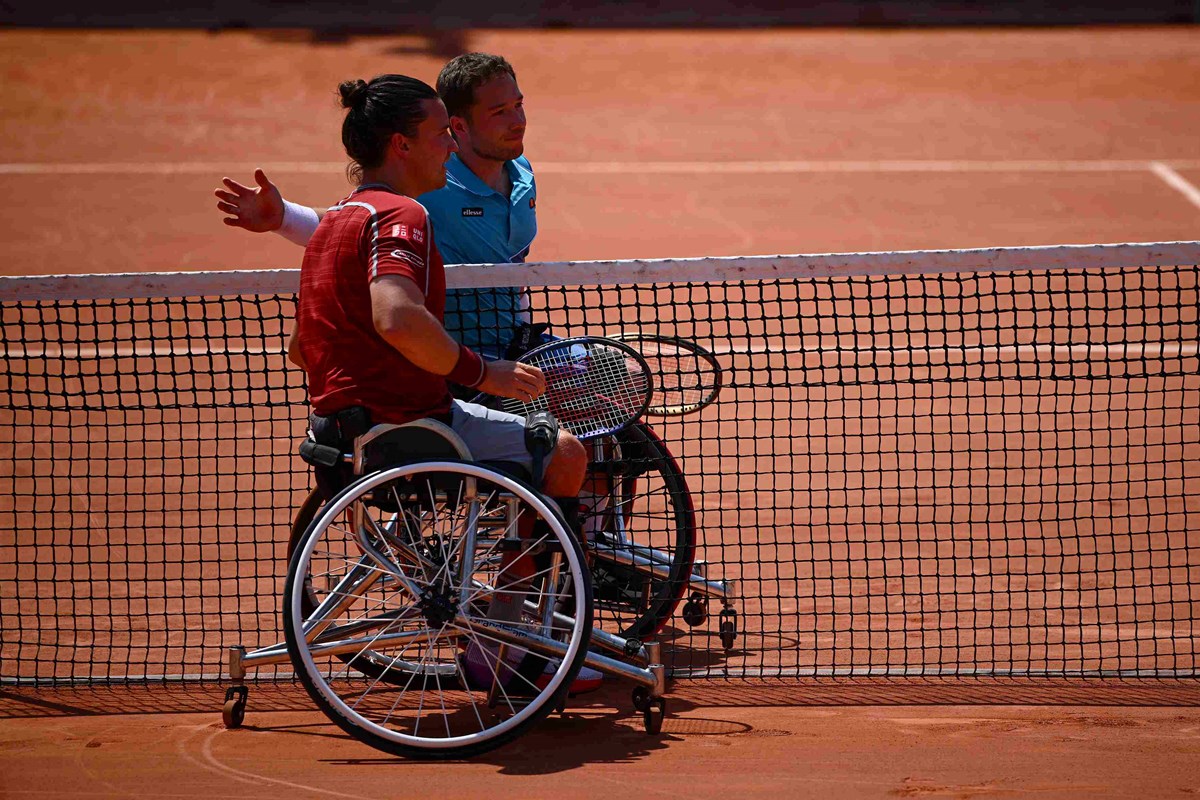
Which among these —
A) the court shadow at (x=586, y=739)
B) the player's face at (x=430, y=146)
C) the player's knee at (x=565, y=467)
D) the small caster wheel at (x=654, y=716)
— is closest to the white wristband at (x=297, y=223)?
the player's face at (x=430, y=146)

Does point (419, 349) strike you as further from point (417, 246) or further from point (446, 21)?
point (446, 21)

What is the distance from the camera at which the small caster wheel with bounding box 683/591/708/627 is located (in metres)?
5.20

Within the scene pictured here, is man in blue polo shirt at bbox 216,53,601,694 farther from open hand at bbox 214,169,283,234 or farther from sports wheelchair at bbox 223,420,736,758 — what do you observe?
sports wheelchair at bbox 223,420,736,758

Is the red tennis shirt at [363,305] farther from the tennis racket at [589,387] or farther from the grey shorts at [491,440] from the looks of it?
the tennis racket at [589,387]

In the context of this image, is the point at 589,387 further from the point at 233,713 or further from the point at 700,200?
the point at 700,200

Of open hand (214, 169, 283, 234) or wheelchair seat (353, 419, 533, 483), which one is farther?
open hand (214, 169, 283, 234)

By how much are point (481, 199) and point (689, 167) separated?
10929mm

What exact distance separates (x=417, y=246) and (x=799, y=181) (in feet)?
37.8

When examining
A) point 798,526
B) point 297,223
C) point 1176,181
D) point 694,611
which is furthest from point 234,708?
point 1176,181

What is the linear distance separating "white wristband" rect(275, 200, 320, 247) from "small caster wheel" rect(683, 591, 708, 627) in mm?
1919

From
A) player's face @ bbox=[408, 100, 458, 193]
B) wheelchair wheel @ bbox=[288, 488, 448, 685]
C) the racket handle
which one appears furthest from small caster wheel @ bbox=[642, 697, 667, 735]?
player's face @ bbox=[408, 100, 458, 193]

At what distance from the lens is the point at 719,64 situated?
1950 centimetres

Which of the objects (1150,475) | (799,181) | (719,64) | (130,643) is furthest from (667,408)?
(719,64)

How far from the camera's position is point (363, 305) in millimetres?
3941
